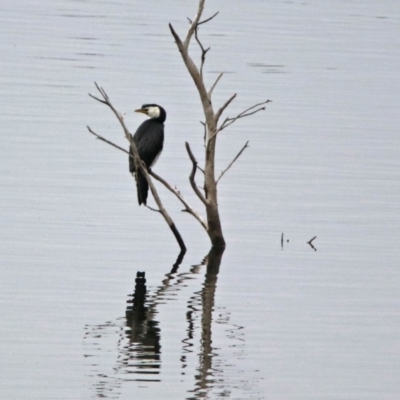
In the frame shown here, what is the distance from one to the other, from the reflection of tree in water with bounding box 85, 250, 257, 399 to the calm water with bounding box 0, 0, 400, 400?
19mm

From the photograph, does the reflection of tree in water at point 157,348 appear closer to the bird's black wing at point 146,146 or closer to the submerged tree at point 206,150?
the submerged tree at point 206,150

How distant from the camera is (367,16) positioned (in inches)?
1235

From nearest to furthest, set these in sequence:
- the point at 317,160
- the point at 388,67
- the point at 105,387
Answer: the point at 105,387 → the point at 317,160 → the point at 388,67

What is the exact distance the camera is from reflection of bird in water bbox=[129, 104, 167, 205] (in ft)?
38.1

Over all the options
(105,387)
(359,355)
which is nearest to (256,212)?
(359,355)

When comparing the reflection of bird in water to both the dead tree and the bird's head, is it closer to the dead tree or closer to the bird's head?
the bird's head

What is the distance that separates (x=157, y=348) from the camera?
333 inches

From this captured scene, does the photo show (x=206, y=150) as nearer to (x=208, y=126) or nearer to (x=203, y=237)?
(x=208, y=126)

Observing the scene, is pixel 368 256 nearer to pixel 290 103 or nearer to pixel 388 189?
pixel 388 189

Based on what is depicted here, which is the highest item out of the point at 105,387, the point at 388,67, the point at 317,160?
the point at 388,67

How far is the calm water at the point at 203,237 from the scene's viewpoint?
8.15 meters

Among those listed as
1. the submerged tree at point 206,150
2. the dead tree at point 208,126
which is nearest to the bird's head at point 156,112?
the submerged tree at point 206,150

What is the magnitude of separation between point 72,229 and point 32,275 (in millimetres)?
1764

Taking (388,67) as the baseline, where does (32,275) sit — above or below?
below
